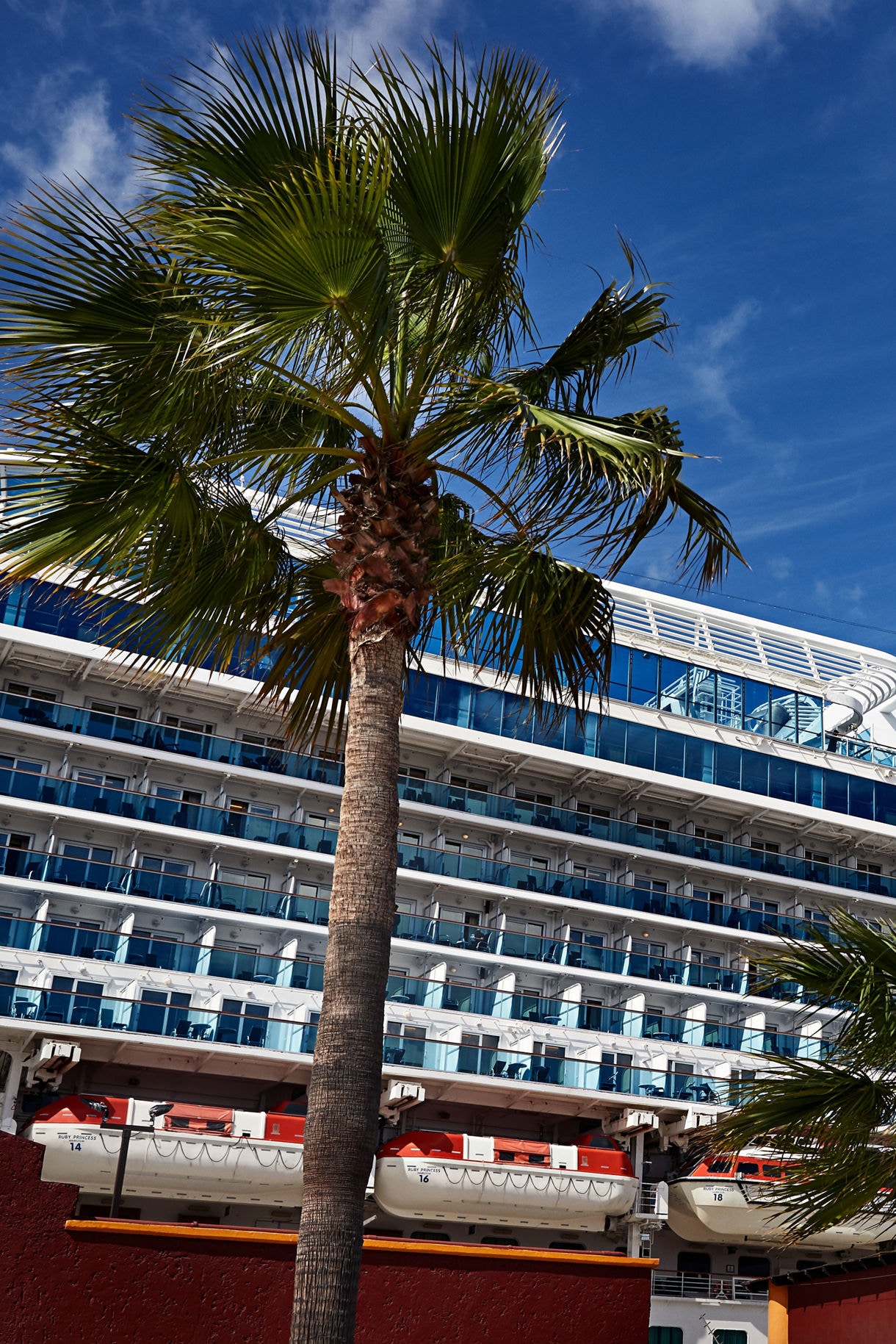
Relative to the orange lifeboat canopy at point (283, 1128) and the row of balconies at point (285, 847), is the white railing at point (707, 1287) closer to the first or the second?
the row of balconies at point (285, 847)

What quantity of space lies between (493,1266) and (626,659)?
103ft

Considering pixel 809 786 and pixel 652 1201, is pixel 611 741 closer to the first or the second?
pixel 809 786

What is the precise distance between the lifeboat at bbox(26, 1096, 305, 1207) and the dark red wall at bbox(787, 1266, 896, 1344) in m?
16.2

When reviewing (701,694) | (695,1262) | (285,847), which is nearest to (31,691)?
(285,847)

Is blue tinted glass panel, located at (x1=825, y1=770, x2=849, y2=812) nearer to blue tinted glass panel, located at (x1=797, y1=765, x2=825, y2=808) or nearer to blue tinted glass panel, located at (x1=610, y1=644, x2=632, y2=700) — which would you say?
blue tinted glass panel, located at (x1=797, y1=765, x2=825, y2=808)

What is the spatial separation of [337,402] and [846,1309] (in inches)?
421

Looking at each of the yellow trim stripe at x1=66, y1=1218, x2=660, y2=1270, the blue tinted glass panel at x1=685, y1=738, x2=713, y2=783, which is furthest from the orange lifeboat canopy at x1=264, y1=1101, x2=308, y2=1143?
the yellow trim stripe at x1=66, y1=1218, x2=660, y2=1270

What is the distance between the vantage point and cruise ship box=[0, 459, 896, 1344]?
3195cm

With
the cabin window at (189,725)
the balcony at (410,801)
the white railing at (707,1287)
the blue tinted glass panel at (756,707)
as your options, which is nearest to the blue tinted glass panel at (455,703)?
the balcony at (410,801)

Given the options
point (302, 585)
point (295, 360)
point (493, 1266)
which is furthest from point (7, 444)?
point (493, 1266)

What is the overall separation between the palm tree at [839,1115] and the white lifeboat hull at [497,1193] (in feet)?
78.7

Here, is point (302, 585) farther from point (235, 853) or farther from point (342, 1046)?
point (235, 853)

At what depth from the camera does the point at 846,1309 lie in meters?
14.7

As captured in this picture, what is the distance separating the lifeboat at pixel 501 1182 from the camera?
32.9m
